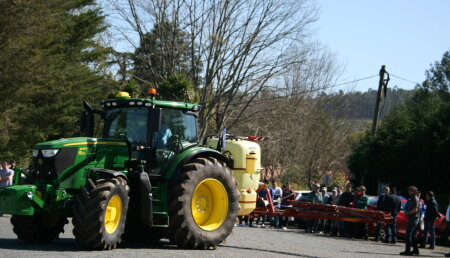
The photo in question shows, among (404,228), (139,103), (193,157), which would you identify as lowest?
(404,228)

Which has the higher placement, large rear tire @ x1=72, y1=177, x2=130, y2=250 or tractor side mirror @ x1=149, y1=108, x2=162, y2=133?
tractor side mirror @ x1=149, y1=108, x2=162, y2=133

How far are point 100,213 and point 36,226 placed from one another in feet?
6.28

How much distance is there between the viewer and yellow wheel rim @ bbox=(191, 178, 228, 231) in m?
12.7

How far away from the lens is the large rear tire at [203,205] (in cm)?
1188

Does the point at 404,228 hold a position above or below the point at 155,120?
below

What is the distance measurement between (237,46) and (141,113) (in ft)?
75.7

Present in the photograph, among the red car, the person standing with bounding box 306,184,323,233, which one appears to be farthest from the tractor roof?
the person standing with bounding box 306,184,323,233

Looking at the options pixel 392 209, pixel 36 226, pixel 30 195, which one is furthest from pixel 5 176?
pixel 392 209

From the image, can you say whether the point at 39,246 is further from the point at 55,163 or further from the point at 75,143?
the point at 75,143

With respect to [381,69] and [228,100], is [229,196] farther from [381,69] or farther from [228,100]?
[228,100]

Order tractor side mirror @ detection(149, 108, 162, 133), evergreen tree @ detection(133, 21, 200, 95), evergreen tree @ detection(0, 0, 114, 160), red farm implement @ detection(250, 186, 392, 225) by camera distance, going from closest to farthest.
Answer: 1. tractor side mirror @ detection(149, 108, 162, 133)
2. red farm implement @ detection(250, 186, 392, 225)
3. evergreen tree @ detection(0, 0, 114, 160)
4. evergreen tree @ detection(133, 21, 200, 95)

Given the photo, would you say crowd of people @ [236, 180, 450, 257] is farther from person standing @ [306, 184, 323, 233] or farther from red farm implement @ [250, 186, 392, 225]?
red farm implement @ [250, 186, 392, 225]

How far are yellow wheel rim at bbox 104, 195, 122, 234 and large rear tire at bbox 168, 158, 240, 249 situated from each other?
1040mm

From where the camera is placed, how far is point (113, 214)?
1120 centimetres
